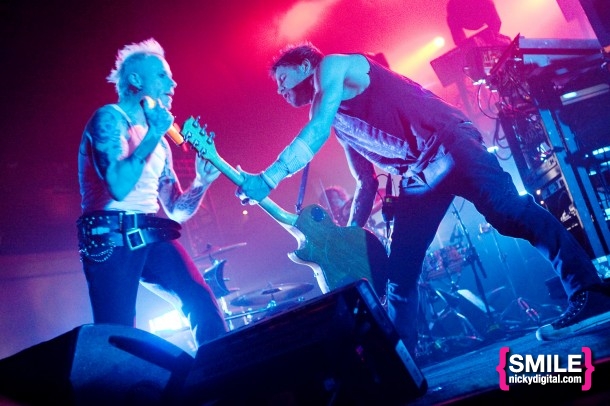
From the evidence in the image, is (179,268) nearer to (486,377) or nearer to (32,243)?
(486,377)

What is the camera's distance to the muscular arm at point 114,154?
2.44m

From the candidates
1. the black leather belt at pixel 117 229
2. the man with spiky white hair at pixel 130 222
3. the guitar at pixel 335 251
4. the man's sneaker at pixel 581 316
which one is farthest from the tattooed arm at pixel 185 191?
the man's sneaker at pixel 581 316

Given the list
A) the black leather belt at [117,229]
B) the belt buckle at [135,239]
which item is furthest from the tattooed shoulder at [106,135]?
the belt buckle at [135,239]

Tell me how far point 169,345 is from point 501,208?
1933 millimetres

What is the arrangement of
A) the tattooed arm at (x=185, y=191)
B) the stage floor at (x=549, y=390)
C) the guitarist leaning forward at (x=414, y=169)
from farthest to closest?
the tattooed arm at (x=185, y=191)
the guitarist leaning forward at (x=414, y=169)
the stage floor at (x=549, y=390)

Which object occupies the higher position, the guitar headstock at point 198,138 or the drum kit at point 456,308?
the guitar headstock at point 198,138

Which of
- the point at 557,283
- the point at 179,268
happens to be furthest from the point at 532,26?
the point at 179,268

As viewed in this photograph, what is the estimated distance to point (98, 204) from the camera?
102 inches

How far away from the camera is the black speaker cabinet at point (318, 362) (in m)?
1.44

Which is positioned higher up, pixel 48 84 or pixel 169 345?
pixel 48 84

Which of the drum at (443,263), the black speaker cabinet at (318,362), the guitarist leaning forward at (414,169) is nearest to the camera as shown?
the black speaker cabinet at (318,362)

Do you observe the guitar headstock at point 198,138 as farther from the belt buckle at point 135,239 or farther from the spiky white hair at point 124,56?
the belt buckle at point 135,239

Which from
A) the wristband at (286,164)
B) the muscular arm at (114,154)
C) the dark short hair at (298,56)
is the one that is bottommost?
the wristband at (286,164)

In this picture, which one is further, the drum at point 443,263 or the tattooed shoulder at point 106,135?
the drum at point 443,263
